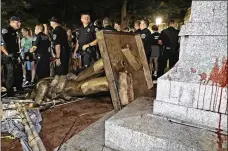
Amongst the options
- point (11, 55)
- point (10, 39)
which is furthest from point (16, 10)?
point (11, 55)

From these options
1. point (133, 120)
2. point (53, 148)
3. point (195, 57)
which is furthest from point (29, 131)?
point (195, 57)

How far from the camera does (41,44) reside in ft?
22.1

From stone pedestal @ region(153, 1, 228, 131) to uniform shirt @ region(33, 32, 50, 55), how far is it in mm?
4739

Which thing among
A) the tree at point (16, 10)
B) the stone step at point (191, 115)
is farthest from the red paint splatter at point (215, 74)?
the tree at point (16, 10)

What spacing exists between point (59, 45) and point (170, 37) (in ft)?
11.4

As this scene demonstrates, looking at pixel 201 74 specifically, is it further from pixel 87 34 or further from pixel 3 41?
pixel 3 41

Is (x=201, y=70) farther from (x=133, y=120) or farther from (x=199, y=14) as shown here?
(x=133, y=120)

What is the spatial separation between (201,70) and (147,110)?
88cm

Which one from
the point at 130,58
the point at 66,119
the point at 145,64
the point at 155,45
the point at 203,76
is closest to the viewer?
the point at 203,76

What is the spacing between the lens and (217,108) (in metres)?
2.52

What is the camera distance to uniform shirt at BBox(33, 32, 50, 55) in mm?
6703

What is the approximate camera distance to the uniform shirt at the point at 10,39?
6.13 m

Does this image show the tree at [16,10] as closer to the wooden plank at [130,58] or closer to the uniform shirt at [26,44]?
the uniform shirt at [26,44]

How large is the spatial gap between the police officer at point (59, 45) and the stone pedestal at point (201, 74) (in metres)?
4.29
